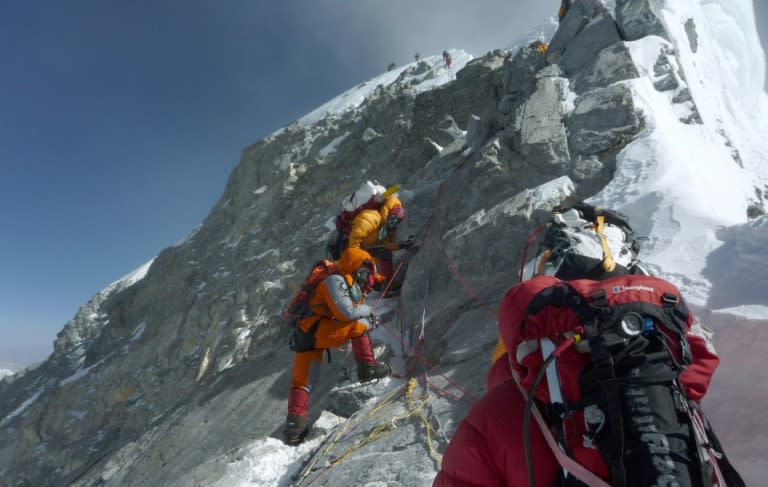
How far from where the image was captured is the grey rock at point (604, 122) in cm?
701

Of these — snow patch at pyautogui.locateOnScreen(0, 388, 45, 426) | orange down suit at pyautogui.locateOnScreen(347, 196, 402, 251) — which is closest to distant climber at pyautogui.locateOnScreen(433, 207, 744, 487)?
orange down suit at pyautogui.locateOnScreen(347, 196, 402, 251)

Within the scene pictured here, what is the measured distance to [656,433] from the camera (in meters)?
1.33

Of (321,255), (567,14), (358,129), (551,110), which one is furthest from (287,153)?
(551,110)

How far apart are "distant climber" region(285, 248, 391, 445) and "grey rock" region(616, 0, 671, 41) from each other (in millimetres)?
8643

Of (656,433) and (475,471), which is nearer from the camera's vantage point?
(656,433)

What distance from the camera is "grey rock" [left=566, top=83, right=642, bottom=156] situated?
7.01m

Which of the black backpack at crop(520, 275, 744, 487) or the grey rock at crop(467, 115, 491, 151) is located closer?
the black backpack at crop(520, 275, 744, 487)

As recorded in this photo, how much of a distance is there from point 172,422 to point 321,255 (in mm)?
7086

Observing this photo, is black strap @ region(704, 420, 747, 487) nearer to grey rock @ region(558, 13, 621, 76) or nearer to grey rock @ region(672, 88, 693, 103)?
grey rock @ region(672, 88, 693, 103)

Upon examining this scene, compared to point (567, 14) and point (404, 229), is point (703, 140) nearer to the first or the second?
point (404, 229)

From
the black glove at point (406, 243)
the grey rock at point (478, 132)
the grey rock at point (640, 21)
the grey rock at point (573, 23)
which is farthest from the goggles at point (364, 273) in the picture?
the grey rock at point (573, 23)

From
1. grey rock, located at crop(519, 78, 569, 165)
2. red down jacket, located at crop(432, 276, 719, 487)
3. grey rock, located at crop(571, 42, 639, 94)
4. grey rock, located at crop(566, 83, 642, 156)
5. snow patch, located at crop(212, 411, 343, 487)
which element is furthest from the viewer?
grey rock, located at crop(571, 42, 639, 94)

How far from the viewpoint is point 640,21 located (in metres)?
10.0

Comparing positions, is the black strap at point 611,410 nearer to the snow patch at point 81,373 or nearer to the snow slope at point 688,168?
the snow slope at point 688,168
